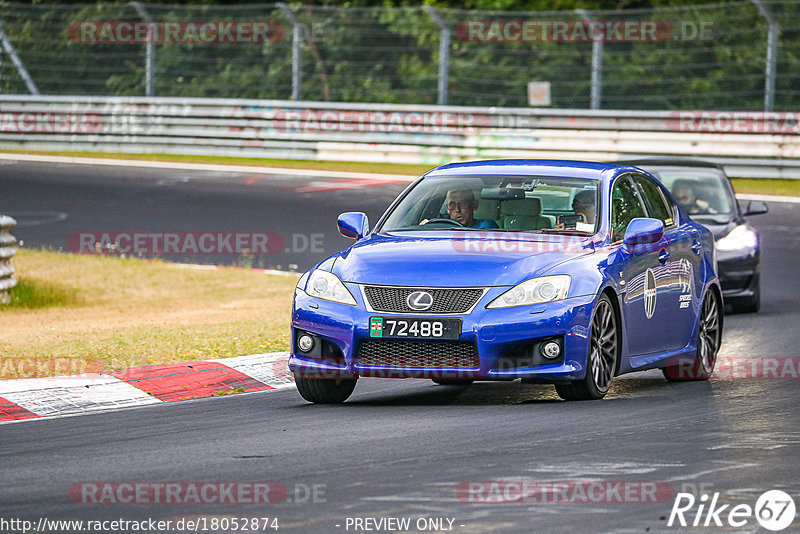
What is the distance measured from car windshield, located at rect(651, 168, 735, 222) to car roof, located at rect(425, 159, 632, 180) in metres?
5.75

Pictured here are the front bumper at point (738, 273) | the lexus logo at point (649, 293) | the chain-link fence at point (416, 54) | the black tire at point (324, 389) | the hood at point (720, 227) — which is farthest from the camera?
the chain-link fence at point (416, 54)

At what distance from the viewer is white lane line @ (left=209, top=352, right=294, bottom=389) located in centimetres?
1097

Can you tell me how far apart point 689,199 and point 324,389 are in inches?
317

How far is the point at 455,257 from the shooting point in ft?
30.6

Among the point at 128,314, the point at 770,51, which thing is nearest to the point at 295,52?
the point at 770,51

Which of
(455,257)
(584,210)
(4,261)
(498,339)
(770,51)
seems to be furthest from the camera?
(770,51)

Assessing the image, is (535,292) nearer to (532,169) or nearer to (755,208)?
(532,169)

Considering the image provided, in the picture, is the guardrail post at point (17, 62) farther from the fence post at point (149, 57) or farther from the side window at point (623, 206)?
the side window at point (623, 206)

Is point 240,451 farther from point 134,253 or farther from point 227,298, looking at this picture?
point 134,253

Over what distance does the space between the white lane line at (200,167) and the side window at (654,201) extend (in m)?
15.7

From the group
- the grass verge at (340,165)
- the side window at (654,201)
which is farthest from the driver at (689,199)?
the grass verge at (340,165)

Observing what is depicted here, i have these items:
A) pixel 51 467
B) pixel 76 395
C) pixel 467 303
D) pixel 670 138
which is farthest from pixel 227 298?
pixel 670 138

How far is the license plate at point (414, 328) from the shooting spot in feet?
29.4

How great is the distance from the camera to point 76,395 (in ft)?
32.7
